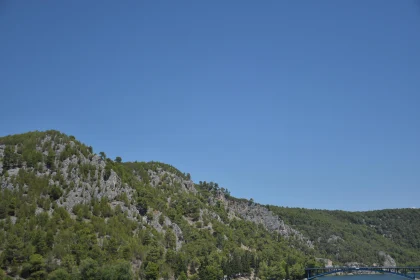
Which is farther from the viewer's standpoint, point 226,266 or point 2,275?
point 226,266

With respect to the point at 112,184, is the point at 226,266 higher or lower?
lower

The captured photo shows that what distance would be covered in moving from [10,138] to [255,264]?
113m

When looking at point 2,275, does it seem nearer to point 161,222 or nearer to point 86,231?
point 86,231

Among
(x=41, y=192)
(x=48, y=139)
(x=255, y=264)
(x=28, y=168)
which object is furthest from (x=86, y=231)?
(x=255, y=264)

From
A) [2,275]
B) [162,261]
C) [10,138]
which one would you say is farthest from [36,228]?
[10,138]

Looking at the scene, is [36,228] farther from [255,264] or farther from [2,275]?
[255,264]

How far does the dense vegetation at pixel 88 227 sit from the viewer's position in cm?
10719

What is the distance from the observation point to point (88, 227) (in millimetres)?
129125

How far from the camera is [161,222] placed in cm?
17312

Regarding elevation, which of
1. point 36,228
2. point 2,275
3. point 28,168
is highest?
point 28,168

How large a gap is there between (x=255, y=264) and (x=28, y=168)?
328 ft

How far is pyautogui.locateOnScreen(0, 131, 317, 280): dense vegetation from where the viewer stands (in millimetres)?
107188

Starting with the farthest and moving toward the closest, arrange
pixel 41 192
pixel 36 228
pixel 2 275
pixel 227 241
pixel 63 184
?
1. pixel 227 241
2. pixel 63 184
3. pixel 41 192
4. pixel 36 228
5. pixel 2 275

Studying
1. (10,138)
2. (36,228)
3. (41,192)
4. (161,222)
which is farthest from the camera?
(161,222)
